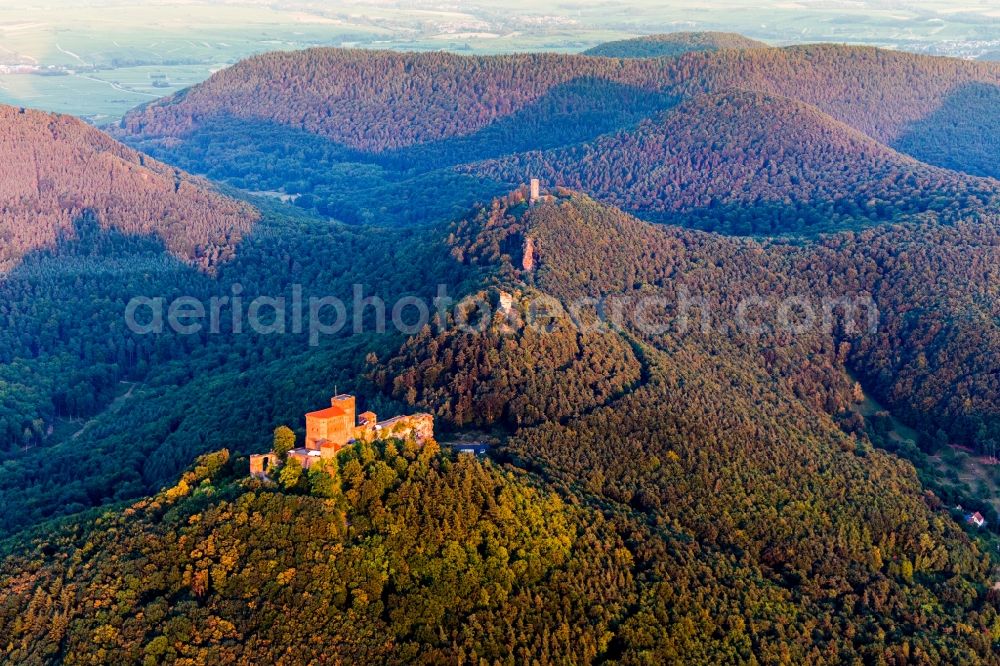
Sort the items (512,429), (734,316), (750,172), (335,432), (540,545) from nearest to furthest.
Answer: (540,545)
(335,432)
(512,429)
(734,316)
(750,172)

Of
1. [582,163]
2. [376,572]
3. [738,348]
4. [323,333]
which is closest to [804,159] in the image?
[582,163]

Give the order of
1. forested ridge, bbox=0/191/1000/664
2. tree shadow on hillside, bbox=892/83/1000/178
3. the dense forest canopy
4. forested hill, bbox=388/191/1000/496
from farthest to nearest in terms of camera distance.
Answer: tree shadow on hillside, bbox=892/83/1000/178 < forested hill, bbox=388/191/1000/496 < the dense forest canopy < forested ridge, bbox=0/191/1000/664

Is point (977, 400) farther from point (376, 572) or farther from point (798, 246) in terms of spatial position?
point (376, 572)

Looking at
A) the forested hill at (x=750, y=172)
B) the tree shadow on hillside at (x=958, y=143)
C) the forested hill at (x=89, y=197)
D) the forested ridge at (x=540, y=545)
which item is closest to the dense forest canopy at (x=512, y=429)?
the forested ridge at (x=540, y=545)

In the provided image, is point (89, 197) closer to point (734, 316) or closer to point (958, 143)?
point (734, 316)

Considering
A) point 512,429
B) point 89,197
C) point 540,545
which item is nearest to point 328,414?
point 540,545

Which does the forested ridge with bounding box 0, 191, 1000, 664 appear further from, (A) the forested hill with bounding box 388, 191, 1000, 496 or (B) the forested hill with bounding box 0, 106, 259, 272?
(B) the forested hill with bounding box 0, 106, 259, 272

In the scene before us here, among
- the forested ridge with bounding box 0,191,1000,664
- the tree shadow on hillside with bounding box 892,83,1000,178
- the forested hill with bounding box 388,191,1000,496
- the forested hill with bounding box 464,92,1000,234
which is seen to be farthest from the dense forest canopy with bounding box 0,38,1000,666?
the tree shadow on hillside with bounding box 892,83,1000,178
